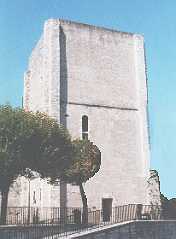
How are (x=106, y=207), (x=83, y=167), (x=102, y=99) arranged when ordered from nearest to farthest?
(x=83, y=167) → (x=106, y=207) → (x=102, y=99)

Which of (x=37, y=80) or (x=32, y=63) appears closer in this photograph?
(x=37, y=80)

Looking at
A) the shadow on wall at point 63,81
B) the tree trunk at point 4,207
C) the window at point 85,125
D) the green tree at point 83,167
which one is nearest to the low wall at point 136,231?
the green tree at point 83,167

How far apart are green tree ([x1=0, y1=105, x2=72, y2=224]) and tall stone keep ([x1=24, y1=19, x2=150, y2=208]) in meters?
4.84

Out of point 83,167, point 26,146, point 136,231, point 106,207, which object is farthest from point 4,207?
point 106,207

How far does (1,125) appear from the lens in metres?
26.7

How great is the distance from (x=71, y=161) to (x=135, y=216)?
4.91m

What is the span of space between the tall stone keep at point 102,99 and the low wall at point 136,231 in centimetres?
961

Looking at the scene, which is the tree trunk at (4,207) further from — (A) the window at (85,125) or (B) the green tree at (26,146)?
(A) the window at (85,125)

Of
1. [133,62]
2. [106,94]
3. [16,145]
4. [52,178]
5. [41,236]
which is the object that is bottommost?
[41,236]

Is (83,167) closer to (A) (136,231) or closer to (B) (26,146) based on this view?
(B) (26,146)

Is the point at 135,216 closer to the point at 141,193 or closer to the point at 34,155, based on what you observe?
the point at 34,155

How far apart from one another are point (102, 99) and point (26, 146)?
31.8ft

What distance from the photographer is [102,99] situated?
34.4 metres

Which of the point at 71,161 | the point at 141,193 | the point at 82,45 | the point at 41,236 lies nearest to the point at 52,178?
the point at 71,161
